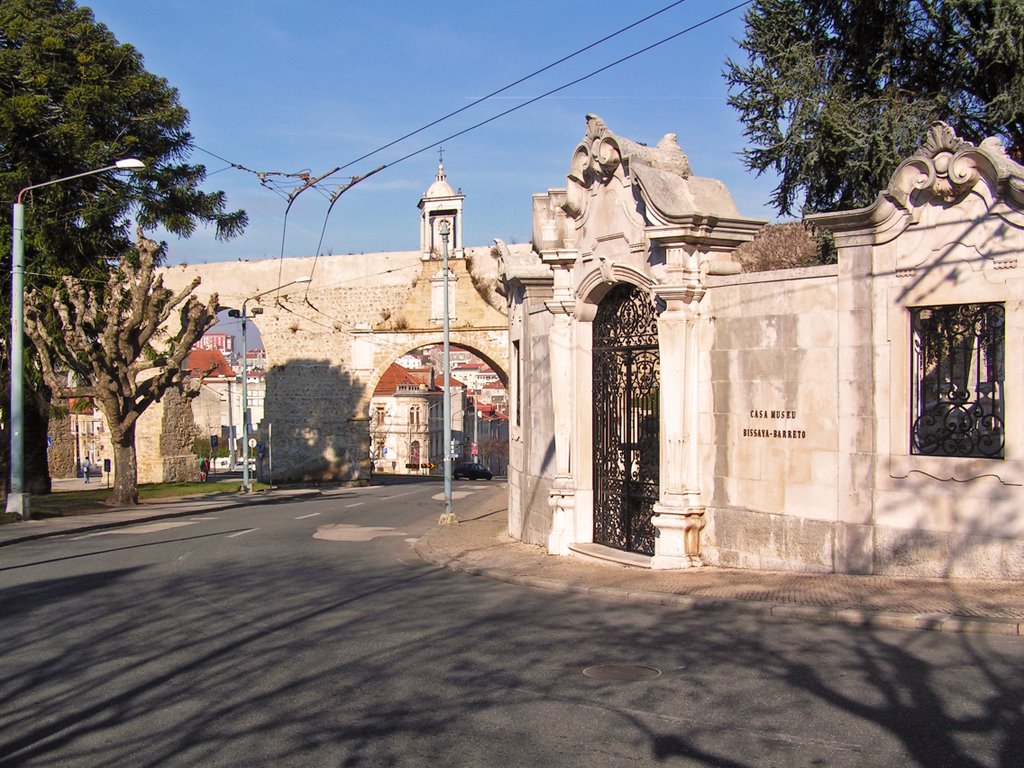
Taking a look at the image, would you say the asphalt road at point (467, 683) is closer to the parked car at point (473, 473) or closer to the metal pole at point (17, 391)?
the metal pole at point (17, 391)

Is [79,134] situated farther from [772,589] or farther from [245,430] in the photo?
[772,589]

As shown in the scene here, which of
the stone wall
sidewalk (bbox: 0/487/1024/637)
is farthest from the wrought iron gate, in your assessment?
the stone wall

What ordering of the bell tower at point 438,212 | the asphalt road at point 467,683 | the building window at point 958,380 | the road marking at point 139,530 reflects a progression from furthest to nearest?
the bell tower at point 438,212, the road marking at point 139,530, the building window at point 958,380, the asphalt road at point 467,683

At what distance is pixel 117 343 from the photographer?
87.4ft

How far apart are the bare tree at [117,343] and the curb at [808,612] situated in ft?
54.3

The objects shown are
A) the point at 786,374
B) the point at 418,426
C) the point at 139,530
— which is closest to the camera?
the point at 786,374

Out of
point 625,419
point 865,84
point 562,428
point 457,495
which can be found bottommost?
point 457,495

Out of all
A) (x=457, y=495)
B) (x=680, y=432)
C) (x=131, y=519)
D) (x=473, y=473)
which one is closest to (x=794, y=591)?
(x=680, y=432)

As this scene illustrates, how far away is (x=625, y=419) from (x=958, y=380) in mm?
4851

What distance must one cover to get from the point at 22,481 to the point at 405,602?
14.0 m

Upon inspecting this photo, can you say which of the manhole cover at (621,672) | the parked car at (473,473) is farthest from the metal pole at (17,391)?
the parked car at (473,473)

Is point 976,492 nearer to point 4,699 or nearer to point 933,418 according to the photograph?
point 933,418

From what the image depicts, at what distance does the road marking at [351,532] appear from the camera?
19.8m

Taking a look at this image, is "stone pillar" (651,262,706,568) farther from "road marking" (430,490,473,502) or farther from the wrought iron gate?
"road marking" (430,490,473,502)
